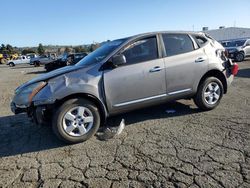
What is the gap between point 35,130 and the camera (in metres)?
5.13

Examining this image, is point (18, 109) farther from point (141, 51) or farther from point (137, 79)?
point (141, 51)

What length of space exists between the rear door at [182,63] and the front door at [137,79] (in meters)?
0.21

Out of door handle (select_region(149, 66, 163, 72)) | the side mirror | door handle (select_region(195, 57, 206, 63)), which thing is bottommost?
door handle (select_region(149, 66, 163, 72))

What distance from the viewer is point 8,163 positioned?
3762 mm

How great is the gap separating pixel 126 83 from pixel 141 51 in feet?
2.46

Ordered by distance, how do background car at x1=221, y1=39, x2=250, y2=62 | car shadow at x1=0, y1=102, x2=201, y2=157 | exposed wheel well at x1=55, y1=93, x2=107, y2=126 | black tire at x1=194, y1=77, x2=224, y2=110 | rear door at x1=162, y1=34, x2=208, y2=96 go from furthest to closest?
1. background car at x1=221, y1=39, x2=250, y2=62
2. black tire at x1=194, y1=77, x2=224, y2=110
3. rear door at x1=162, y1=34, x2=208, y2=96
4. car shadow at x1=0, y1=102, x2=201, y2=157
5. exposed wheel well at x1=55, y1=93, x2=107, y2=126

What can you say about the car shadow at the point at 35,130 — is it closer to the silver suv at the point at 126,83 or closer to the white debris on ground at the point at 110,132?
the white debris on ground at the point at 110,132

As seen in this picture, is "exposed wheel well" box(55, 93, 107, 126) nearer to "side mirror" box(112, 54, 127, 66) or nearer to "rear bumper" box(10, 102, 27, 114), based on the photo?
"rear bumper" box(10, 102, 27, 114)

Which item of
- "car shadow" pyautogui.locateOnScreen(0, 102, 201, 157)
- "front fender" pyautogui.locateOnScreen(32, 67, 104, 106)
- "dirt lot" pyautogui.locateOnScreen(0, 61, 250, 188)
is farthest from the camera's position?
"car shadow" pyautogui.locateOnScreen(0, 102, 201, 157)

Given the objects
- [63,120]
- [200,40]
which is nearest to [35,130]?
[63,120]

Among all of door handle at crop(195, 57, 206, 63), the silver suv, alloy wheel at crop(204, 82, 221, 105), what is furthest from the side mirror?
alloy wheel at crop(204, 82, 221, 105)

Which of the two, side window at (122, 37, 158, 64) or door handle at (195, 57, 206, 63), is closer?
side window at (122, 37, 158, 64)

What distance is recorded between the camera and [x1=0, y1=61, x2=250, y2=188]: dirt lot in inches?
122

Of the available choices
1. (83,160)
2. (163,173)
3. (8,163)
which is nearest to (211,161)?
(163,173)
